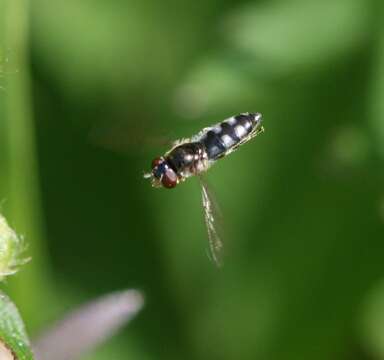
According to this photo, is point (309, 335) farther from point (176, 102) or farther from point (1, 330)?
point (1, 330)

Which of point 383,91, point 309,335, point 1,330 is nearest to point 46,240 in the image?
point 309,335

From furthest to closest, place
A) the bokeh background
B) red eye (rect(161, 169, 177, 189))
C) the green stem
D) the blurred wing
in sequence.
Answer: the bokeh background, the green stem, red eye (rect(161, 169, 177, 189)), the blurred wing

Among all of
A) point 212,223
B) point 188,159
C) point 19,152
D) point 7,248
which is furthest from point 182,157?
point 7,248

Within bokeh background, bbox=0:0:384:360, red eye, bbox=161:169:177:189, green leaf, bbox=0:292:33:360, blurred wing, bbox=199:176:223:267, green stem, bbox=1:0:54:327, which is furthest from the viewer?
bokeh background, bbox=0:0:384:360

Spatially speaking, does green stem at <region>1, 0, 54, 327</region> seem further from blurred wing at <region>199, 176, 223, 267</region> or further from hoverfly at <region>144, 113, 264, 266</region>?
blurred wing at <region>199, 176, 223, 267</region>

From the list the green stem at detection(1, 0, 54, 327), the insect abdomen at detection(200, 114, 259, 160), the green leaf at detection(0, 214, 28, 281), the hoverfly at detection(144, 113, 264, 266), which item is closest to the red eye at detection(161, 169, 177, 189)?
the hoverfly at detection(144, 113, 264, 266)

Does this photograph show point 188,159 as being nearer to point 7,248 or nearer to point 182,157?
point 182,157
